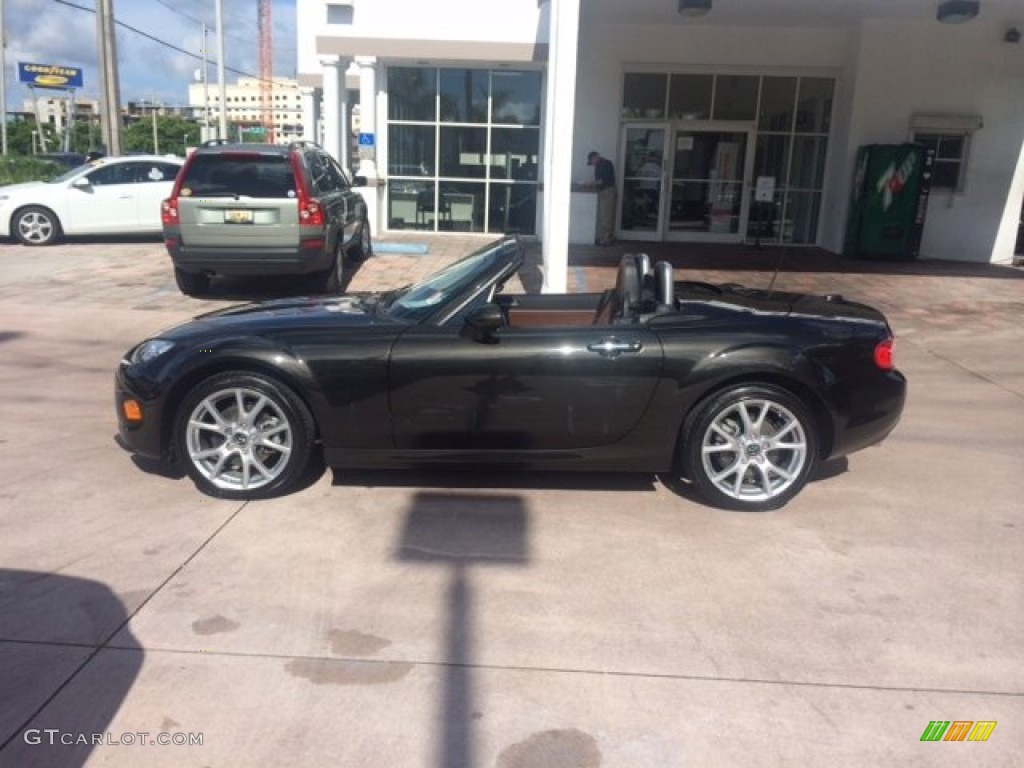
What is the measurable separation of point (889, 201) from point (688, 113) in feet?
12.9

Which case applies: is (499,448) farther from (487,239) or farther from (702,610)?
(487,239)

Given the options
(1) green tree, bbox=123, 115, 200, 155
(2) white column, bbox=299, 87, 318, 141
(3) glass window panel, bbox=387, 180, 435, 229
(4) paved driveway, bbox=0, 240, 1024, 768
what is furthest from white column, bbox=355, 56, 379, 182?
(1) green tree, bbox=123, 115, 200, 155

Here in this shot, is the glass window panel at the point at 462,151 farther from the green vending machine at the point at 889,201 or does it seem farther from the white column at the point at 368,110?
the green vending machine at the point at 889,201

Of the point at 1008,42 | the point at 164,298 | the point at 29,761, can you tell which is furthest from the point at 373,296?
the point at 1008,42

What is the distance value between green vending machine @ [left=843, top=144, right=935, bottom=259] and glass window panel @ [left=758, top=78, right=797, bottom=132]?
184cm

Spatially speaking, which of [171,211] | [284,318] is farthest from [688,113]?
[284,318]

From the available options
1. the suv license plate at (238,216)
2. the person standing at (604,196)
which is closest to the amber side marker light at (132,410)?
the suv license plate at (238,216)

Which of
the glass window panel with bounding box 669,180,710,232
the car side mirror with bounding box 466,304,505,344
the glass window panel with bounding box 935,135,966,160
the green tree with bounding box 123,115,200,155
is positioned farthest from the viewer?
the green tree with bounding box 123,115,200,155

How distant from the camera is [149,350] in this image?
493 centimetres

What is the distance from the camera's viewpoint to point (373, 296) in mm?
5656

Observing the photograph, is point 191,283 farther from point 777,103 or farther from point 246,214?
point 777,103

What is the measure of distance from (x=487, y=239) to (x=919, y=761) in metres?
15.3

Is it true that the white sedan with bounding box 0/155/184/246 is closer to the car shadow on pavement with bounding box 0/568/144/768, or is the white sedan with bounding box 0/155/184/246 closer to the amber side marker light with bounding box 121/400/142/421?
the amber side marker light with bounding box 121/400/142/421

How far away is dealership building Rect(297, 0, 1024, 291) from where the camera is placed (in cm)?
1563
